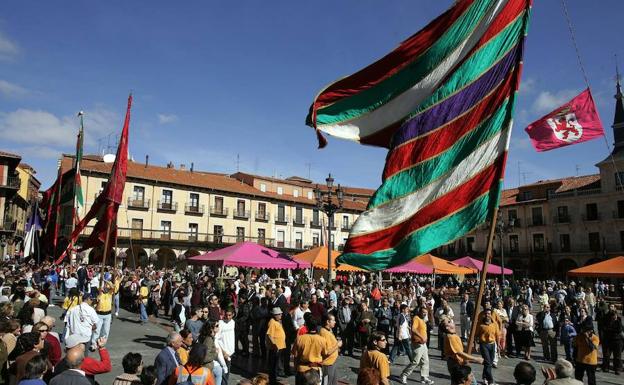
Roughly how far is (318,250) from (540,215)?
38.8 metres

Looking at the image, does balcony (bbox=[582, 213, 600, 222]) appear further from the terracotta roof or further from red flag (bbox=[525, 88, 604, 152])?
red flag (bbox=[525, 88, 604, 152])

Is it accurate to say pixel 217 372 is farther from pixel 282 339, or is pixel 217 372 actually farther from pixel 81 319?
pixel 81 319

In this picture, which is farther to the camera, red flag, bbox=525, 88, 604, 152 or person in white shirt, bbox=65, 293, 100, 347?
person in white shirt, bbox=65, 293, 100, 347

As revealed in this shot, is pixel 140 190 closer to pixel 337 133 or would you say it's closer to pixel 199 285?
pixel 199 285

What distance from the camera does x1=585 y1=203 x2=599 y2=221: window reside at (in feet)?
150

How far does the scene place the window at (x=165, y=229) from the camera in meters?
45.3

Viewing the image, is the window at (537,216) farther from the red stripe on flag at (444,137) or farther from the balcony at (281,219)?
the red stripe on flag at (444,137)

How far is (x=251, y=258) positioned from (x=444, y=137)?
492 inches

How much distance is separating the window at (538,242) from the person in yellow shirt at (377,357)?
4802cm

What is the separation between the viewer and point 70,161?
4831 centimetres

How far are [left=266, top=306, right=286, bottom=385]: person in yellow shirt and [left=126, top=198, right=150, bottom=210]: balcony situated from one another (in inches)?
1517

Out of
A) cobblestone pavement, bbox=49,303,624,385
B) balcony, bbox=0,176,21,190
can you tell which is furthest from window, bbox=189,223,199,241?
cobblestone pavement, bbox=49,303,624,385

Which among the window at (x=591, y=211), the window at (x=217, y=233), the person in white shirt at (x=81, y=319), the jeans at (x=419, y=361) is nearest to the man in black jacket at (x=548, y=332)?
the jeans at (x=419, y=361)

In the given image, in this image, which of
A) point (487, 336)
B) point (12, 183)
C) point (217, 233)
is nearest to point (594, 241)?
point (217, 233)
